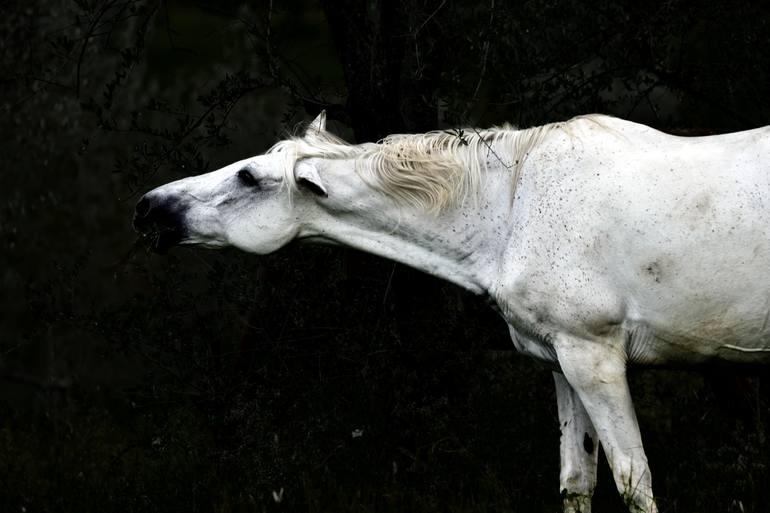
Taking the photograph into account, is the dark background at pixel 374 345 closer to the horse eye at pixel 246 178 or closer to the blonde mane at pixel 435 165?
the blonde mane at pixel 435 165

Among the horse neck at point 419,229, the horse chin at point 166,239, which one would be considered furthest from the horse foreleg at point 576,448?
the horse chin at point 166,239

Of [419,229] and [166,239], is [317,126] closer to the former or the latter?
[419,229]

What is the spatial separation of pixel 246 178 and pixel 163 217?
0.46 m

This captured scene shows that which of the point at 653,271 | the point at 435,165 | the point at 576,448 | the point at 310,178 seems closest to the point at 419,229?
the point at 435,165

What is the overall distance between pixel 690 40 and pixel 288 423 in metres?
4.64

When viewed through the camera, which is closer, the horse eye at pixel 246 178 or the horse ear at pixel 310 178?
the horse ear at pixel 310 178

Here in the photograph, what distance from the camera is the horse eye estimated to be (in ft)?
17.9

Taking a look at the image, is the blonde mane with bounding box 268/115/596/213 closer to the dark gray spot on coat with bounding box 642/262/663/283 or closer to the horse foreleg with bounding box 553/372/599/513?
the dark gray spot on coat with bounding box 642/262/663/283

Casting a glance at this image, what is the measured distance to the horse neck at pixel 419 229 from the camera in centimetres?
543

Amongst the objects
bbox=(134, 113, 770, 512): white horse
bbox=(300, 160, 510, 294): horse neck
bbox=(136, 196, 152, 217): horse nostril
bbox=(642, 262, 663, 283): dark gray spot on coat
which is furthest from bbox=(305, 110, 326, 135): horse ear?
bbox=(642, 262, 663, 283): dark gray spot on coat

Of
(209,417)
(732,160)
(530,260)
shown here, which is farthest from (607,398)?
(209,417)

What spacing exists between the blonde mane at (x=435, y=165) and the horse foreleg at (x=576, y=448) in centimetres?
112

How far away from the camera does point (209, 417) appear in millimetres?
6672

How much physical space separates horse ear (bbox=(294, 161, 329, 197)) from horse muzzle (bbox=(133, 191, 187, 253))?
61cm
